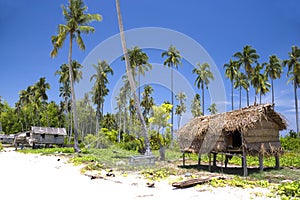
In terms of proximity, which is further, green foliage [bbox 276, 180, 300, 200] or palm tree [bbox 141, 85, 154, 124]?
palm tree [bbox 141, 85, 154, 124]

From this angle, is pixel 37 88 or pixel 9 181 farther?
pixel 37 88

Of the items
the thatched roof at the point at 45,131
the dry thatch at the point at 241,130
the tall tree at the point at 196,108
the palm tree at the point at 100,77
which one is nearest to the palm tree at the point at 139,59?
the palm tree at the point at 100,77

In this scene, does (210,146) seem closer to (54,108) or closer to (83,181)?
(83,181)

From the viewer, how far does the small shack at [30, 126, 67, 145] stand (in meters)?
33.7

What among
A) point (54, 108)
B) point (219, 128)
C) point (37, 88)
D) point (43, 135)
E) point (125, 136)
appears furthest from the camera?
point (54, 108)

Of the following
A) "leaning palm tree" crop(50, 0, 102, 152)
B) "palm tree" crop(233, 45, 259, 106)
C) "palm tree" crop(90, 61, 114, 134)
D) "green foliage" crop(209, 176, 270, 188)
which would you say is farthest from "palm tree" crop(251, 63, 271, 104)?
"green foliage" crop(209, 176, 270, 188)

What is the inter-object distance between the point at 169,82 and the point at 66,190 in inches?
925

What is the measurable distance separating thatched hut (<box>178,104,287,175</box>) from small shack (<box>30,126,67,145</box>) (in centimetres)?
2381

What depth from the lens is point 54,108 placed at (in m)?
59.2

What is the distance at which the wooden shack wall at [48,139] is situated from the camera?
3394 centimetres

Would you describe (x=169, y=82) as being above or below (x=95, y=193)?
above

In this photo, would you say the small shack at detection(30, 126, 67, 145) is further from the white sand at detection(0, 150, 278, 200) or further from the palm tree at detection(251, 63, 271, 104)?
the palm tree at detection(251, 63, 271, 104)

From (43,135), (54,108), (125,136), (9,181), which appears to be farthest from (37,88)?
(9,181)

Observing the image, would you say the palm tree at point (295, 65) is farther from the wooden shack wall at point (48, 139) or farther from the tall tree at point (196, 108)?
the wooden shack wall at point (48, 139)
